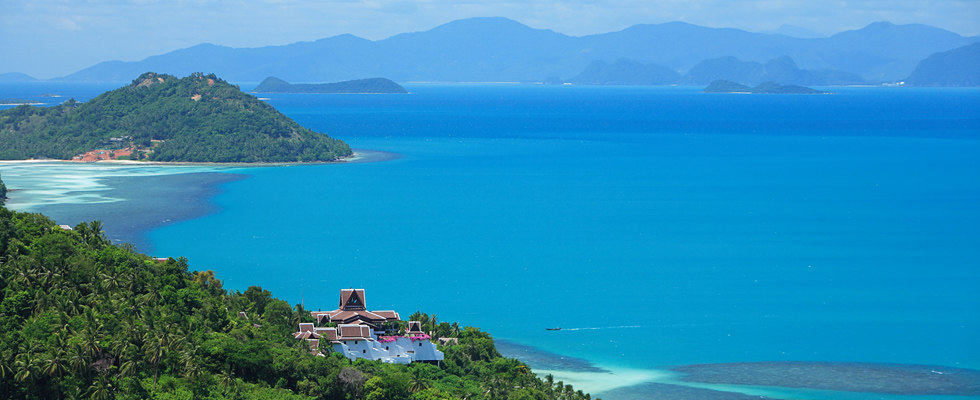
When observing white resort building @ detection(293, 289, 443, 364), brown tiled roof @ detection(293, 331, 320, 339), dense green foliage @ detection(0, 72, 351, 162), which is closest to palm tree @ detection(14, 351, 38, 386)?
white resort building @ detection(293, 289, 443, 364)

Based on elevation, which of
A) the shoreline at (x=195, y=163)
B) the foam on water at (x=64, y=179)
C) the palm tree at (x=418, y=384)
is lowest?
the palm tree at (x=418, y=384)

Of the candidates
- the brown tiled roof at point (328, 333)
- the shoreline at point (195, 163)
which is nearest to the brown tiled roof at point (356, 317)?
the brown tiled roof at point (328, 333)

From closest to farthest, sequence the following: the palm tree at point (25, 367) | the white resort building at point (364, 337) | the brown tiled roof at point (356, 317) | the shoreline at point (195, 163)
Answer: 1. the palm tree at point (25, 367)
2. the white resort building at point (364, 337)
3. the brown tiled roof at point (356, 317)
4. the shoreline at point (195, 163)

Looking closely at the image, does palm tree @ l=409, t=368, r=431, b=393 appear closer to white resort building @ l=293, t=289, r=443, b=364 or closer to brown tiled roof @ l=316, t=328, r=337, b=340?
white resort building @ l=293, t=289, r=443, b=364

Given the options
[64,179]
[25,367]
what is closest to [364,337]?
[25,367]

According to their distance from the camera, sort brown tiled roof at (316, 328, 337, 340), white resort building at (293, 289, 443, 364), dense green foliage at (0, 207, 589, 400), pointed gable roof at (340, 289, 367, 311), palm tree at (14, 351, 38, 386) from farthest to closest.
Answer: pointed gable roof at (340, 289, 367, 311)
brown tiled roof at (316, 328, 337, 340)
white resort building at (293, 289, 443, 364)
dense green foliage at (0, 207, 589, 400)
palm tree at (14, 351, 38, 386)

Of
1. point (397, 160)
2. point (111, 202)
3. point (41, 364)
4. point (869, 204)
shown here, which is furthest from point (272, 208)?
point (41, 364)

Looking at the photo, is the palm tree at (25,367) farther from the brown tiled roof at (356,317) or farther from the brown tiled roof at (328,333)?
the brown tiled roof at (356,317)
